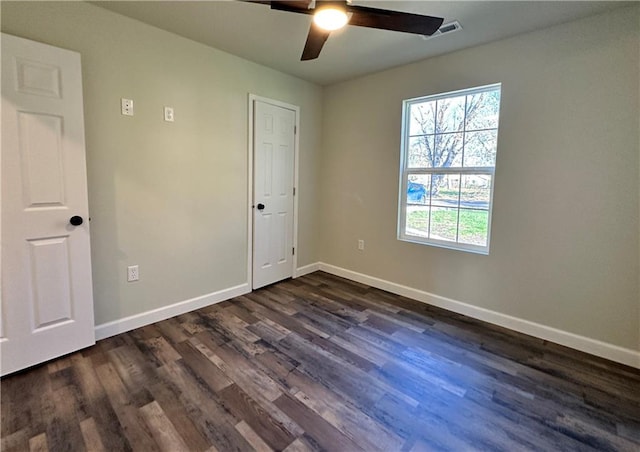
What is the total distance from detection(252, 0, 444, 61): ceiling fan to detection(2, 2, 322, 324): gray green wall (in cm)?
140

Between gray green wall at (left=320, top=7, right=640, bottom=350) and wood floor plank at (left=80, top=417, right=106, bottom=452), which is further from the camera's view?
gray green wall at (left=320, top=7, right=640, bottom=350)

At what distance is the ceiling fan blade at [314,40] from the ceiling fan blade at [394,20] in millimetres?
179

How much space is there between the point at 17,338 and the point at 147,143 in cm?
A: 159

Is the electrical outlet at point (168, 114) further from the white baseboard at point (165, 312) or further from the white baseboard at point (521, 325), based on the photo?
the white baseboard at point (521, 325)

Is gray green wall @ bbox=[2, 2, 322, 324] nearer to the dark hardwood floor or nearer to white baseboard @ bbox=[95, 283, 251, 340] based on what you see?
white baseboard @ bbox=[95, 283, 251, 340]

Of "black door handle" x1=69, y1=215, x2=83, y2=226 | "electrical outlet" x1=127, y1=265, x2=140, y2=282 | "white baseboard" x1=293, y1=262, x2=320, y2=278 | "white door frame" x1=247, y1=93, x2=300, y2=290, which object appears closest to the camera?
"black door handle" x1=69, y1=215, x2=83, y2=226

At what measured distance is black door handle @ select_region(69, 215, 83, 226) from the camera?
2.06 m

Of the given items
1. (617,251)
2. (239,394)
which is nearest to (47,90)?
(239,394)

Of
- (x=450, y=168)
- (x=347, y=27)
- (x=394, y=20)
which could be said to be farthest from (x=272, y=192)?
(x=394, y=20)

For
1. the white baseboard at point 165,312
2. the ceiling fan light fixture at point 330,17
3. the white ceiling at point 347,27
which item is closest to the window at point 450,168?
the white ceiling at point 347,27

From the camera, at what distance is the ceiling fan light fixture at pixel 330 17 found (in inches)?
61.4

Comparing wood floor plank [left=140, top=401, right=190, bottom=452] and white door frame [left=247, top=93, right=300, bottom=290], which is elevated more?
white door frame [left=247, top=93, right=300, bottom=290]

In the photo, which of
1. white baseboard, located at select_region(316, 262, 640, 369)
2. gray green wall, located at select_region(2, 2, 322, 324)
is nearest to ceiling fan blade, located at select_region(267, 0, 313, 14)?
gray green wall, located at select_region(2, 2, 322, 324)

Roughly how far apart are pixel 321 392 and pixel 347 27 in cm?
263
